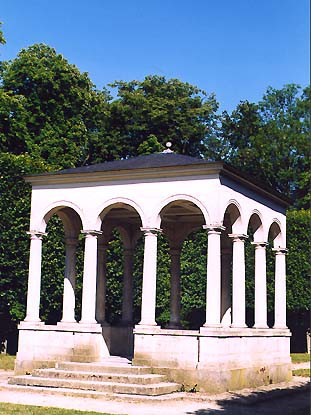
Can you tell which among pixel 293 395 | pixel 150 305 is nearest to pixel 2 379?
pixel 150 305

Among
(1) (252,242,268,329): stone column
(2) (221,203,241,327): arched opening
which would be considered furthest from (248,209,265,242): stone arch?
(2) (221,203,241,327): arched opening

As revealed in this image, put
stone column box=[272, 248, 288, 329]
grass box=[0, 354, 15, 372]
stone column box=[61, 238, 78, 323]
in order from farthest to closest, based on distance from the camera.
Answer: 1. grass box=[0, 354, 15, 372]
2. stone column box=[272, 248, 288, 329]
3. stone column box=[61, 238, 78, 323]

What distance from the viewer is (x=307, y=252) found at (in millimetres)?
39281

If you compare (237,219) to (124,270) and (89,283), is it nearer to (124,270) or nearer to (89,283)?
(89,283)

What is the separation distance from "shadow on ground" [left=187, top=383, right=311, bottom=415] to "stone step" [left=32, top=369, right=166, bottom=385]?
209 centimetres

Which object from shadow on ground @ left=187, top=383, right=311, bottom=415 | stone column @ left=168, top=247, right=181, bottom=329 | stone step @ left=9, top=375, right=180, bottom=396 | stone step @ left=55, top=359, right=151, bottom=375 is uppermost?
stone column @ left=168, top=247, right=181, bottom=329

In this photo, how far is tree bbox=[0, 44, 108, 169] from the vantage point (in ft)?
135

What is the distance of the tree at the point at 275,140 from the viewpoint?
49.2 m

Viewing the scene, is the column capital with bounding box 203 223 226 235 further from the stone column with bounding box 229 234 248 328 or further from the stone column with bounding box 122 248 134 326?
the stone column with bounding box 122 248 134 326

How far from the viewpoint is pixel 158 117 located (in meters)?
48.2

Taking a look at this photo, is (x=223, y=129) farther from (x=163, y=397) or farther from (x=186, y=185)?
(x=163, y=397)

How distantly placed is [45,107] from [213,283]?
2539 cm

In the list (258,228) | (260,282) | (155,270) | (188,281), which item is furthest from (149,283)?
(188,281)

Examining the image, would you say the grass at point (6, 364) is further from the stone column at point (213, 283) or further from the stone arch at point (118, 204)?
the stone column at point (213, 283)
